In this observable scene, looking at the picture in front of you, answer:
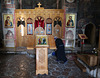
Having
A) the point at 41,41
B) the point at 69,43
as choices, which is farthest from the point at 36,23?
the point at 41,41

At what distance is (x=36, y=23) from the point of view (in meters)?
9.95

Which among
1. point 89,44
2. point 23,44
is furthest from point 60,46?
point 89,44

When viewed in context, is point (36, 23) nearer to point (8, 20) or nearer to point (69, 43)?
point (8, 20)

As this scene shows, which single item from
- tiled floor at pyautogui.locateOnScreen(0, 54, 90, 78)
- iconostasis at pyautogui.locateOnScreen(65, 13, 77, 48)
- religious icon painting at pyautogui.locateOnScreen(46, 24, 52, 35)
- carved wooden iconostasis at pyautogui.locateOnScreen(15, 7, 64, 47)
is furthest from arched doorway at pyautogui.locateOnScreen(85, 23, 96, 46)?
tiled floor at pyautogui.locateOnScreen(0, 54, 90, 78)

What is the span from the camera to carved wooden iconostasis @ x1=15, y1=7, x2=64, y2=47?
9789 mm

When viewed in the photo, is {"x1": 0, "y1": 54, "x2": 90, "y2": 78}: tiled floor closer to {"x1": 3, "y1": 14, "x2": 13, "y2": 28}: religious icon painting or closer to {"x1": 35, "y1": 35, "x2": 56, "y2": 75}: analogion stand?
{"x1": 35, "y1": 35, "x2": 56, "y2": 75}: analogion stand

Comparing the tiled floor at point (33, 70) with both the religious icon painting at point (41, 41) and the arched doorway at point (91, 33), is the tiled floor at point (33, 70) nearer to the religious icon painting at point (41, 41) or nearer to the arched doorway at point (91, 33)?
the religious icon painting at point (41, 41)

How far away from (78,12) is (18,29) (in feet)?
18.3

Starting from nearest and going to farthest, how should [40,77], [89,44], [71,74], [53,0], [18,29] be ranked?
[40,77] < [71,74] < [18,29] < [89,44] < [53,0]

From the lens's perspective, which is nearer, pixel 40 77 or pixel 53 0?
pixel 40 77

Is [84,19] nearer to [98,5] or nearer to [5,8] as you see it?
[98,5]

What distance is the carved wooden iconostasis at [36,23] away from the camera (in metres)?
9.79

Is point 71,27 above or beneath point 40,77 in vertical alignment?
above

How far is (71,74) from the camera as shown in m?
5.31
